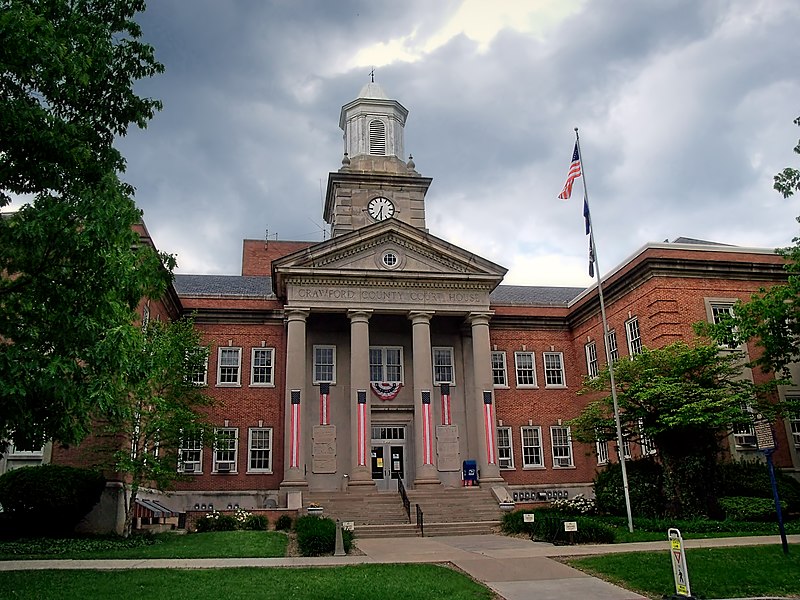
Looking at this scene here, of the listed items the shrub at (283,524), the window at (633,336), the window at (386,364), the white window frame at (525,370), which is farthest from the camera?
the white window frame at (525,370)

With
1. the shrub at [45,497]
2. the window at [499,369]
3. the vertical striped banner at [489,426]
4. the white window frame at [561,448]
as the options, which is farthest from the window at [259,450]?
the white window frame at [561,448]

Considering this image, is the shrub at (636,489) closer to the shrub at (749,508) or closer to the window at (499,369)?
the shrub at (749,508)

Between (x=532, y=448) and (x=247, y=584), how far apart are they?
26.5 metres

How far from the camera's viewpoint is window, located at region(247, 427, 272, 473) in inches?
1361

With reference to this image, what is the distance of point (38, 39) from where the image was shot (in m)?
10.5

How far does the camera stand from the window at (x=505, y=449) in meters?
36.7

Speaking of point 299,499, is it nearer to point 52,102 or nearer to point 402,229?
point 402,229

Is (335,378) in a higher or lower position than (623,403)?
higher

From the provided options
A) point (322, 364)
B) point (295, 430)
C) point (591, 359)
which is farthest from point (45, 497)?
point (591, 359)

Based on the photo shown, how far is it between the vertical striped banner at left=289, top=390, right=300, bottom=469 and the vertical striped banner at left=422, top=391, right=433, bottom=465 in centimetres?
573

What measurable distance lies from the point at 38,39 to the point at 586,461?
110 ft

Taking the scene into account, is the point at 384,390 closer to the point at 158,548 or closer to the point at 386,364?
the point at 386,364

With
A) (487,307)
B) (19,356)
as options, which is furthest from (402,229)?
(19,356)

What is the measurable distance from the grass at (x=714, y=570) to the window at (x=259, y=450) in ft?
70.7
